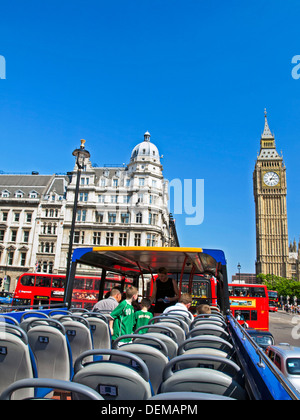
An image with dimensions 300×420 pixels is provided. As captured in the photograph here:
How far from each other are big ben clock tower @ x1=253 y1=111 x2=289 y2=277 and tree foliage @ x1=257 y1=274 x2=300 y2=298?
30.6ft

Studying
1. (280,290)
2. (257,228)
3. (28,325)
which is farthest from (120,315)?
(257,228)

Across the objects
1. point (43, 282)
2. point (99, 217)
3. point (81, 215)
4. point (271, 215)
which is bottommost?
point (43, 282)

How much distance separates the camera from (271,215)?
13812 centimetres

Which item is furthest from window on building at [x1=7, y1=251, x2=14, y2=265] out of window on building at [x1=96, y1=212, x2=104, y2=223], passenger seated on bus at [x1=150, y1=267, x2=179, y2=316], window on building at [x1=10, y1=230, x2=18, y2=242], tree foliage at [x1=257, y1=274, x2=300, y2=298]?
tree foliage at [x1=257, y1=274, x2=300, y2=298]

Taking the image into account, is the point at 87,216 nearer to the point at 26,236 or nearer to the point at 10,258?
the point at 26,236

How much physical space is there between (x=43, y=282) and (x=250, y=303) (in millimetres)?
18281

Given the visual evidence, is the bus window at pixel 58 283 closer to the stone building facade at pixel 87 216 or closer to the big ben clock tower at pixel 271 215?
the stone building facade at pixel 87 216

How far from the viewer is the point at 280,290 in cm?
10862

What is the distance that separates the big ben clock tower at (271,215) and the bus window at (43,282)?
11707cm

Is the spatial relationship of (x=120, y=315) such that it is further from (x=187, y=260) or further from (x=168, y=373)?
(x=187, y=260)

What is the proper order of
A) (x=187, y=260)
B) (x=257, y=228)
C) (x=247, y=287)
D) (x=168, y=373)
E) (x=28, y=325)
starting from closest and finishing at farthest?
→ (x=168, y=373) → (x=28, y=325) → (x=187, y=260) → (x=247, y=287) → (x=257, y=228)

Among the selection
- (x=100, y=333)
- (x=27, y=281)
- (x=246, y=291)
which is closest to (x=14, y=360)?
(x=100, y=333)

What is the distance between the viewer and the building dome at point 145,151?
185 ft
